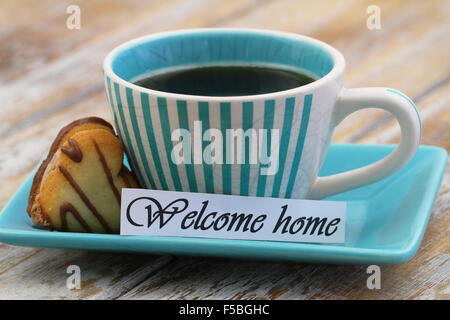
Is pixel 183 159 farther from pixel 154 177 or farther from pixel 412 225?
pixel 412 225

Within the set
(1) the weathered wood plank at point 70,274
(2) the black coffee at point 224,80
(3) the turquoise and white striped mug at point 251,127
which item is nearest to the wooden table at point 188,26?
(1) the weathered wood plank at point 70,274

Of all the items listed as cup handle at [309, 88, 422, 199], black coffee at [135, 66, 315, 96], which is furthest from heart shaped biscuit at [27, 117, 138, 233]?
cup handle at [309, 88, 422, 199]

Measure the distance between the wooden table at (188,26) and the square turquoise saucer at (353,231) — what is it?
51 mm

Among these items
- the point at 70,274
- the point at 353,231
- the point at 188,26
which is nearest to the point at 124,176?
the point at 70,274

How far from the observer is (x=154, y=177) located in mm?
829

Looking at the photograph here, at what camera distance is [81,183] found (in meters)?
0.81

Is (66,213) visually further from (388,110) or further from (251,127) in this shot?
(388,110)

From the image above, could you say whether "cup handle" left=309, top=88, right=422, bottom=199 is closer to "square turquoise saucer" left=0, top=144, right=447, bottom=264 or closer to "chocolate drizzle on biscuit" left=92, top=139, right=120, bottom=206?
"square turquoise saucer" left=0, top=144, right=447, bottom=264

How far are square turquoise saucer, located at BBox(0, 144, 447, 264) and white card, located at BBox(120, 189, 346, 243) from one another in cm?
3

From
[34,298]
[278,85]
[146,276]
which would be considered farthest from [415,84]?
[34,298]

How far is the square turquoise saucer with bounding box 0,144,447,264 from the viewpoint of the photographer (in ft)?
2.36

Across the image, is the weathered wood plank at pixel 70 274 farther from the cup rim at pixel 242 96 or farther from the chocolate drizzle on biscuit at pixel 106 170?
the cup rim at pixel 242 96

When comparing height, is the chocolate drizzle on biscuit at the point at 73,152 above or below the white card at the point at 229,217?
above

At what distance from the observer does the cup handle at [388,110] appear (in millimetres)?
797
